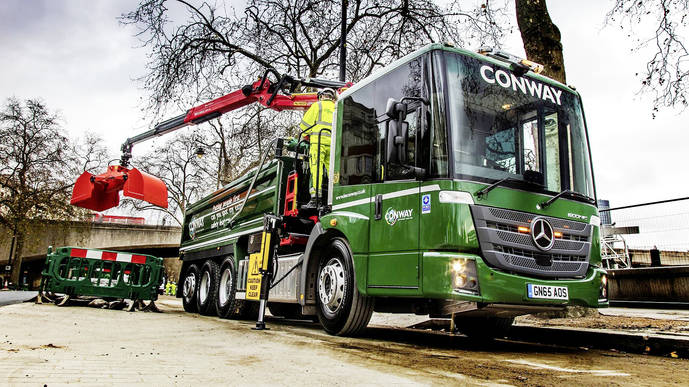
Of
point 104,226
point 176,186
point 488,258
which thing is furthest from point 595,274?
point 104,226

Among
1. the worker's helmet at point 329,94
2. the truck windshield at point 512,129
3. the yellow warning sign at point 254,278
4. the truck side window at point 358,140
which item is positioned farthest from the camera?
the worker's helmet at point 329,94

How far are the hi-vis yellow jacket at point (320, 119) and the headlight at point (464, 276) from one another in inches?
119

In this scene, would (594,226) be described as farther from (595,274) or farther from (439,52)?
(439,52)

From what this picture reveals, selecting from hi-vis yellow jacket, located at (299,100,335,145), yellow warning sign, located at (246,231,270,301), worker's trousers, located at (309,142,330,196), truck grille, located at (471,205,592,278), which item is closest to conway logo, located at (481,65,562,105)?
truck grille, located at (471,205,592,278)

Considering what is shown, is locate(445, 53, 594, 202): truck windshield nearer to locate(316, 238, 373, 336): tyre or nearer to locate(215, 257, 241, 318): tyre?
locate(316, 238, 373, 336): tyre

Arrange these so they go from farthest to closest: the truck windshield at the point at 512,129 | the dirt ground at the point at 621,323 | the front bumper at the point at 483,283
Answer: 1. the dirt ground at the point at 621,323
2. the truck windshield at the point at 512,129
3. the front bumper at the point at 483,283

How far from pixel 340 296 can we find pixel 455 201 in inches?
76.2

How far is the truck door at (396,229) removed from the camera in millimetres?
4934

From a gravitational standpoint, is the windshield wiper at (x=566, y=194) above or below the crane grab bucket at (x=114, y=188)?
below

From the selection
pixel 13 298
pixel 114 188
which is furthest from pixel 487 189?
pixel 13 298

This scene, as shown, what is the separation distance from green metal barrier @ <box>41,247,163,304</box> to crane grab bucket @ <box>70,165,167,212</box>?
1.03m

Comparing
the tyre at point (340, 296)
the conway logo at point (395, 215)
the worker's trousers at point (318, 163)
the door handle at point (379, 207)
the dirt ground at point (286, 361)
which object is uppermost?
the worker's trousers at point (318, 163)

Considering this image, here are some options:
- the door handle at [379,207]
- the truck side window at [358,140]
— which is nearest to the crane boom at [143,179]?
the truck side window at [358,140]

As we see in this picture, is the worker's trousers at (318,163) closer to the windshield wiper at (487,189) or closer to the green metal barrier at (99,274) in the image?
the windshield wiper at (487,189)
